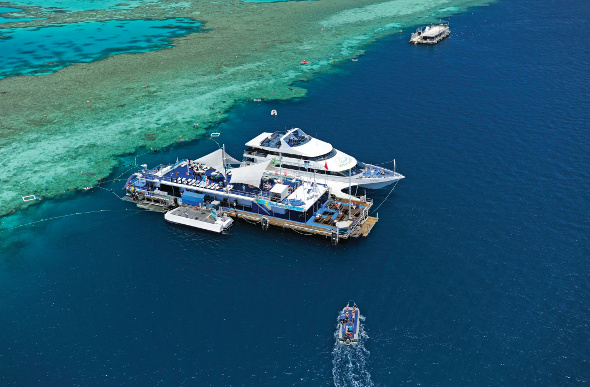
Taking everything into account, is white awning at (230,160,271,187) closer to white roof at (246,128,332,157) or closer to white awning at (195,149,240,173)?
white awning at (195,149,240,173)

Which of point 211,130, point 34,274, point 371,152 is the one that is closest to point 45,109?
point 211,130

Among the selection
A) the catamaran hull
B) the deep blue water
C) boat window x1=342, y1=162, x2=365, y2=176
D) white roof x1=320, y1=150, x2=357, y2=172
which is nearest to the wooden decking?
the deep blue water

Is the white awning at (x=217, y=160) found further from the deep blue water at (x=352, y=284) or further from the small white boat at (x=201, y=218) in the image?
the deep blue water at (x=352, y=284)

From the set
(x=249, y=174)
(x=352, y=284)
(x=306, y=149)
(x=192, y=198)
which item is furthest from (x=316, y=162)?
(x=352, y=284)

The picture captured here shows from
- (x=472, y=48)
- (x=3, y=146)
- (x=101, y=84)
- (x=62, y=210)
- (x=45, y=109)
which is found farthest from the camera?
(x=472, y=48)

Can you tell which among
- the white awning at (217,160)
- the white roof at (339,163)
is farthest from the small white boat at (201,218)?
the white roof at (339,163)

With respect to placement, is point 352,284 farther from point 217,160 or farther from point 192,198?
point 217,160

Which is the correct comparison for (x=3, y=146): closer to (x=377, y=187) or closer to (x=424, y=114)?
(x=377, y=187)
